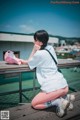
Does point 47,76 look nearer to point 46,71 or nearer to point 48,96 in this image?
point 46,71

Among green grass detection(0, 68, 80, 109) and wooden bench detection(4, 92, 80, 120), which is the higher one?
wooden bench detection(4, 92, 80, 120)

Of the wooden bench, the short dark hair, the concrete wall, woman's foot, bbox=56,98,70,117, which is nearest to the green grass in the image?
the wooden bench

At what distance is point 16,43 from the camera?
877 centimetres

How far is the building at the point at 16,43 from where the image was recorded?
807 centimetres

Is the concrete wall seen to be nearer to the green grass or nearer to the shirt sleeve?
the green grass

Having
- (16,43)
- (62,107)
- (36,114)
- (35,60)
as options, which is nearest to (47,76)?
(35,60)

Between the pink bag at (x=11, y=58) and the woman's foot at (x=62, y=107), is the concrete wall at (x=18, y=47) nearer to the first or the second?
the pink bag at (x=11, y=58)

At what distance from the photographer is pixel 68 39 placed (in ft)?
25.7

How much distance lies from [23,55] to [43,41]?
6730 millimetres

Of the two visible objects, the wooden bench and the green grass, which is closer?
the wooden bench

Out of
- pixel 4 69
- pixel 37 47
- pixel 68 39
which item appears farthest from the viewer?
pixel 68 39

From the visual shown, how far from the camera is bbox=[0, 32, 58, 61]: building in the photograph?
8069mm

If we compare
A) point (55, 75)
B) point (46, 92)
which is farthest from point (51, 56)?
point (46, 92)

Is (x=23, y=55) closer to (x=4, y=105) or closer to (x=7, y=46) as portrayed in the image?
(x=7, y=46)
